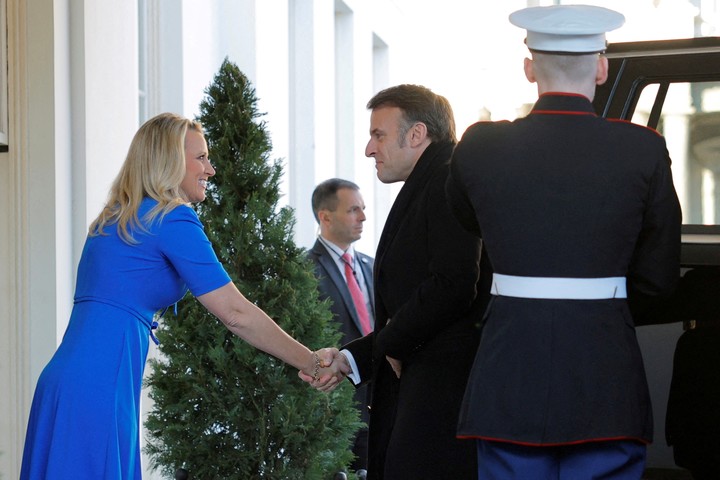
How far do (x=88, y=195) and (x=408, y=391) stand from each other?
333 cm

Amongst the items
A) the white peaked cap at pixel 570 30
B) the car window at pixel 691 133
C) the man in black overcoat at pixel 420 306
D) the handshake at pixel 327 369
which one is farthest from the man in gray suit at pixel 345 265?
the white peaked cap at pixel 570 30

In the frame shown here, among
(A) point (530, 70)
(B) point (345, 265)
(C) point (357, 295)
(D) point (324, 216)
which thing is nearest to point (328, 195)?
(D) point (324, 216)

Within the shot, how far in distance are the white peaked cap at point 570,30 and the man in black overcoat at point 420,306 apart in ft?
2.91

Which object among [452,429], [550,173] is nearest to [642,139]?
[550,173]

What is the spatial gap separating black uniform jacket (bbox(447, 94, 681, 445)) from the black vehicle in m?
0.49

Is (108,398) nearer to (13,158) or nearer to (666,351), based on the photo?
(666,351)

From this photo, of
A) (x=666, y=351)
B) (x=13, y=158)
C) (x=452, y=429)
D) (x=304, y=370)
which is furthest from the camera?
(x=13, y=158)

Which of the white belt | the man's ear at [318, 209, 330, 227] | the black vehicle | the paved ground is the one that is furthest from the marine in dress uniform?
the man's ear at [318, 209, 330, 227]

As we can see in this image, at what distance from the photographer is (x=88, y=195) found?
6.59 m

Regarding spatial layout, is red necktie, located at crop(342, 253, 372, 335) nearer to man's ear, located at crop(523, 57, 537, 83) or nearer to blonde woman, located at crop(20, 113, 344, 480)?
blonde woman, located at crop(20, 113, 344, 480)

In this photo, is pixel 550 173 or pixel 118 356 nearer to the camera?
pixel 550 173

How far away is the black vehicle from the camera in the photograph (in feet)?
11.0

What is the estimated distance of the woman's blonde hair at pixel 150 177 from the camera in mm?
3756

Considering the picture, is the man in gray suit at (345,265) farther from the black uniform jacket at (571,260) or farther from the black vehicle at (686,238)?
the black uniform jacket at (571,260)
